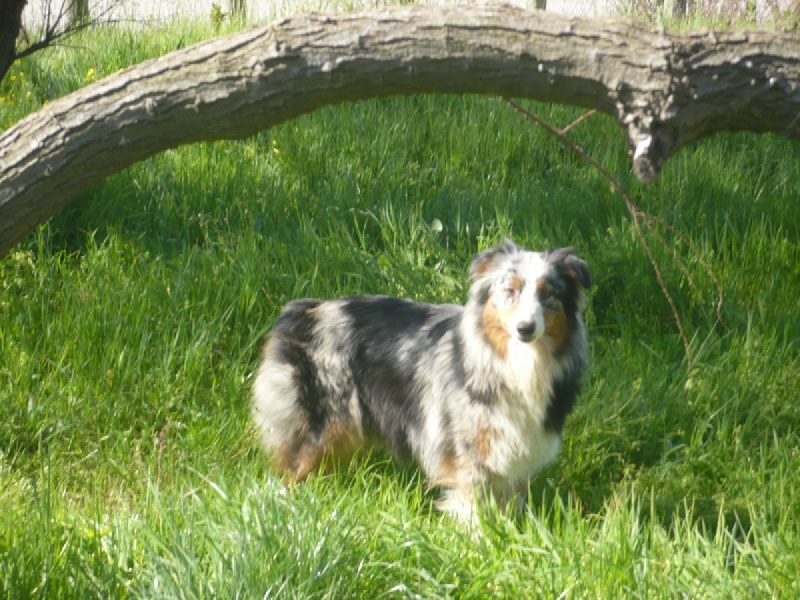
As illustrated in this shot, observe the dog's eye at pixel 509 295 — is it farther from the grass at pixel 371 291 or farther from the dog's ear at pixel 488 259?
the grass at pixel 371 291

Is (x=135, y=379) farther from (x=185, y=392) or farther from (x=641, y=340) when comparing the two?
(x=641, y=340)

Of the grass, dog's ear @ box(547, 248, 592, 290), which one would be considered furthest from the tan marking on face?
the grass

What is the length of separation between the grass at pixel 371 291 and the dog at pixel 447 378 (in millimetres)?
210

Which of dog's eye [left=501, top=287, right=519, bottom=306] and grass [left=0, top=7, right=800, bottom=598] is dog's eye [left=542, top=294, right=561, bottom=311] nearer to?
dog's eye [left=501, top=287, right=519, bottom=306]

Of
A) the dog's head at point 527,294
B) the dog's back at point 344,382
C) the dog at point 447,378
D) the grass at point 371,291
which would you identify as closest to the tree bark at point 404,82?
the dog's head at point 527,294

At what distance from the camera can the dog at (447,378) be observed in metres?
4.18

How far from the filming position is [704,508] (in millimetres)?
4414

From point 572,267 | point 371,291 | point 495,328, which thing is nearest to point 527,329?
point 495,328

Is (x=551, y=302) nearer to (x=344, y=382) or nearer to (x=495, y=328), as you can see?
(x=495, y=328)

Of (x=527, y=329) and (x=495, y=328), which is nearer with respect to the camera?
(x=527, y=329)

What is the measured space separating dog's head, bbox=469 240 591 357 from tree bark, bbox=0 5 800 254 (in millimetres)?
919

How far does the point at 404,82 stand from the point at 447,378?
1530mm

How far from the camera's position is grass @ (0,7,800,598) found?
10.9 ft

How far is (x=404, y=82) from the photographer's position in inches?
134
